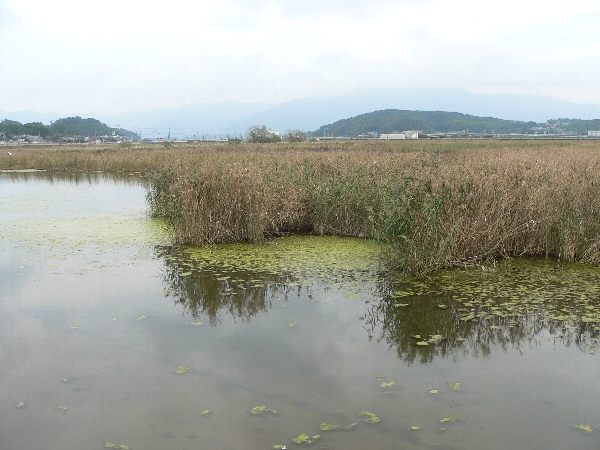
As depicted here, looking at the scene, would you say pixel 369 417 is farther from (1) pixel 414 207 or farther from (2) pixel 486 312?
(1) pixel 414 207

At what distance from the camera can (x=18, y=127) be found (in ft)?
375

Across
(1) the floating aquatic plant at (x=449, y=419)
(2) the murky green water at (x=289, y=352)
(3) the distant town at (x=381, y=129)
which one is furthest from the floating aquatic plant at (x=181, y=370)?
(3) the distant town at (x=381, y=129)

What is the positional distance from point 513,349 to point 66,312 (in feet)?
15.9

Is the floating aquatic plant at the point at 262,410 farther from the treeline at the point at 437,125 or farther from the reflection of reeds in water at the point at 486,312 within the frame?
the treeline at the point at 437,125

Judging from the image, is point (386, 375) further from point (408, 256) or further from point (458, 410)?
point (408, 256)

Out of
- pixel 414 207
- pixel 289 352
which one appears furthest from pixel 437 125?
pixel 289 352

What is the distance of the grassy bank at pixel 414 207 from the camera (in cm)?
813

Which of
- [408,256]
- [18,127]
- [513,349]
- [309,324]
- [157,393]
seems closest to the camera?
[157,393]

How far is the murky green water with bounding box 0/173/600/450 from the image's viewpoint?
4148 mm

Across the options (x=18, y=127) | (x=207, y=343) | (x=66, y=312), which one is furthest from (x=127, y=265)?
(x=18, y=127)

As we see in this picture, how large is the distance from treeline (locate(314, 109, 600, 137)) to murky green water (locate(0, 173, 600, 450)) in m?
109

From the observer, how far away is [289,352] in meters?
5.57

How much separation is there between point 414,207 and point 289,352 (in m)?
3.52

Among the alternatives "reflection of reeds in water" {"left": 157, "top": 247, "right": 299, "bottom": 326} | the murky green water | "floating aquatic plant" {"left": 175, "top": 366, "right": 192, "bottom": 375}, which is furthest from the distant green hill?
"floating aquatic plant" {"left": 175, "top": 366, "right": 192, "bottom": 375}
